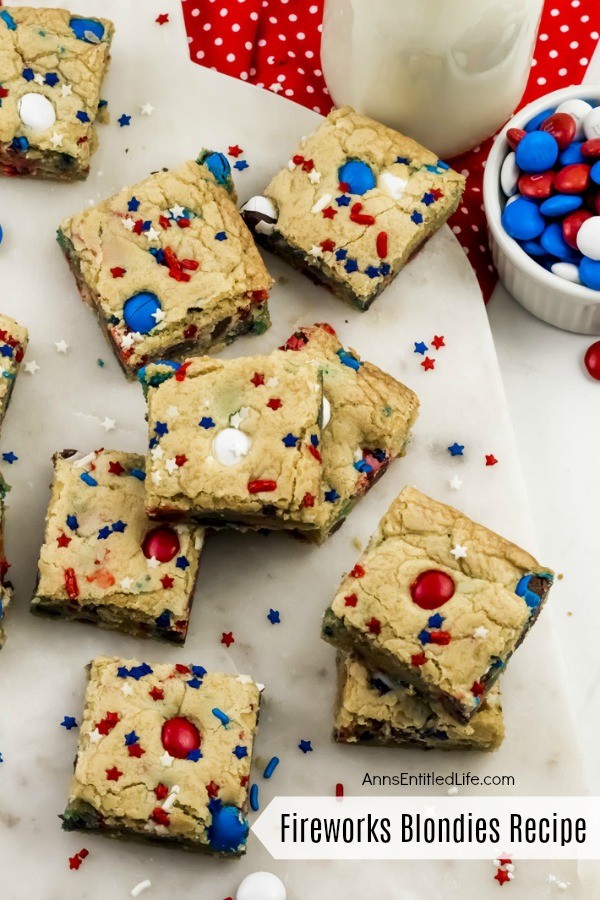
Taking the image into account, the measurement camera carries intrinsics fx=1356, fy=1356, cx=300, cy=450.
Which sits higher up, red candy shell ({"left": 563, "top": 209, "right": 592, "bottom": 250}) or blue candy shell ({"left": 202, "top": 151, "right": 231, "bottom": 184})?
red candy shell ({"left": 563, "top": 209, "right": 592, "bottom": 250})

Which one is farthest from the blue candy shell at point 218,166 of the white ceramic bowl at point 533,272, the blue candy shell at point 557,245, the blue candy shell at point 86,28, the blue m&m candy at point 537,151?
the blue candy shell at point 557,245

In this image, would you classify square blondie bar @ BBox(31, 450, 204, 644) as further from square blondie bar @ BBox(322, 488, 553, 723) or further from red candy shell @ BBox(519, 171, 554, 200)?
red candy shell @ BBox(519, 171, 554, 200)

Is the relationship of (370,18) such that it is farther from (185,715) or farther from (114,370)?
(185,715)

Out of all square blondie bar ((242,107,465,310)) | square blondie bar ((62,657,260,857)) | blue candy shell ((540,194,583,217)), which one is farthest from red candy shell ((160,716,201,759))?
blue candy shell ((540,194,583,217))

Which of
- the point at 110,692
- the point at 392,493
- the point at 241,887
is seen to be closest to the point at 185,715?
the point at 110,692

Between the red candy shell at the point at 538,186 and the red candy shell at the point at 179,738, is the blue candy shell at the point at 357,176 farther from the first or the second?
the red candy shell at the point at 179,738

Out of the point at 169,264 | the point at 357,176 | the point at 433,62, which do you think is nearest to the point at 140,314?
the point at 169,264
